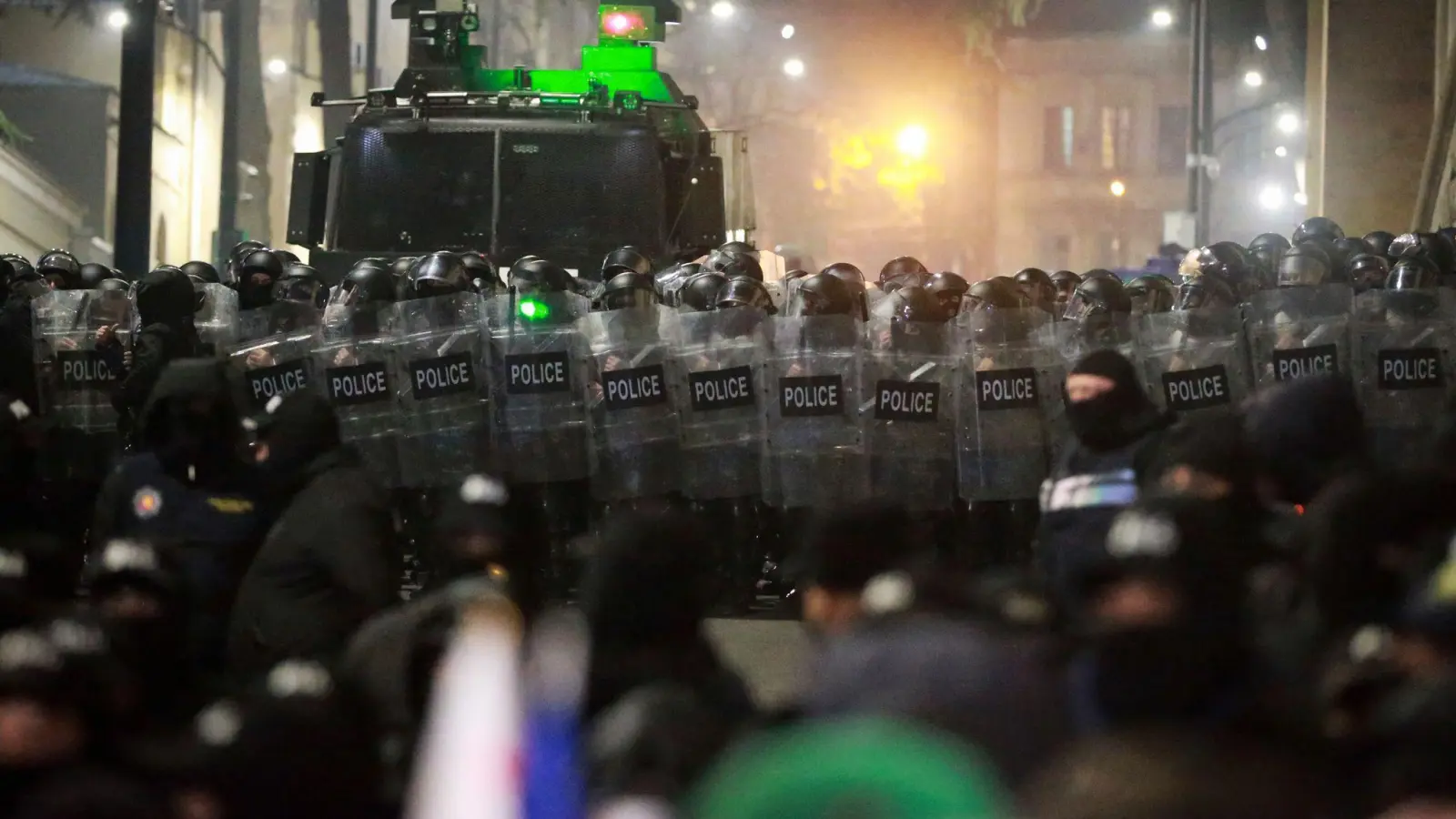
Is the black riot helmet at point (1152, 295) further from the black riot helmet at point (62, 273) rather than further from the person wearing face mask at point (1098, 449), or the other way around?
the black riot helmet at point (62, 273)

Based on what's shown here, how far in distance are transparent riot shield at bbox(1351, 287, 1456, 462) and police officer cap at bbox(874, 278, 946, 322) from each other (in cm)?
238

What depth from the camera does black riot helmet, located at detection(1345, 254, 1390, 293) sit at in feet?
41.4

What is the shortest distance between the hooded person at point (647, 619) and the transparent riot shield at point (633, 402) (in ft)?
21.7

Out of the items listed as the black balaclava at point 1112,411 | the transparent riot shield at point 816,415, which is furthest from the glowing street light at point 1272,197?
the black balaclava at point 1112,411

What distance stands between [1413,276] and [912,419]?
126 inches

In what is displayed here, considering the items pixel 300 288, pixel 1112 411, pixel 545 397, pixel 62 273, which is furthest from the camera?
pixel 62 273

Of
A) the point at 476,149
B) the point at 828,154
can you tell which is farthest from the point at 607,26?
the point at 828,154

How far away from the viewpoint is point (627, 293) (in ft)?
40.3

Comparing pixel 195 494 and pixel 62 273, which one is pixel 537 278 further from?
pixel 195 494

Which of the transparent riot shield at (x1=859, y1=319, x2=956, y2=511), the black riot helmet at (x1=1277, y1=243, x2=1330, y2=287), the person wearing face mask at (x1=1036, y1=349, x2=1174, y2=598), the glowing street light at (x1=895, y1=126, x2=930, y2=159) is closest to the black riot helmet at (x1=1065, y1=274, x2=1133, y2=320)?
the transparent riot shield at (x1=859, y1=319, x2=956, y2=511)

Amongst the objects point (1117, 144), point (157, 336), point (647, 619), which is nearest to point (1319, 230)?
point (157, 336)

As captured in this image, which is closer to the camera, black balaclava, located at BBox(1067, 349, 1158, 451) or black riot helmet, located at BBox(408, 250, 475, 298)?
black balaclava, located at BBox(1067, 349, 1158, 451)

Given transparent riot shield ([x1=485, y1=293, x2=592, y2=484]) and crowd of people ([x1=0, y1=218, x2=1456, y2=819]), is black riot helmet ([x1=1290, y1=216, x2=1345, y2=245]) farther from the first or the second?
transparent riot shield ([x1=485, y1=293, x2=592, y2=484])

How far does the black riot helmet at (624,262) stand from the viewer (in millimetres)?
13695
